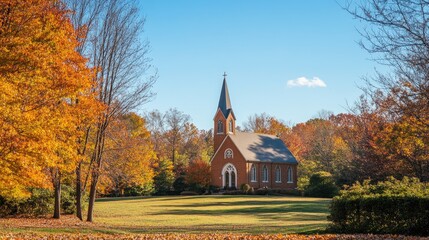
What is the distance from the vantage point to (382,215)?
43.9ft

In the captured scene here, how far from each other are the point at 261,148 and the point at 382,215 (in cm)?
4693

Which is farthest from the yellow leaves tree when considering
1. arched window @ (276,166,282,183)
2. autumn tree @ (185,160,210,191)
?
arched window @ (276,166,282,183)

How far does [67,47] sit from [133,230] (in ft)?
22.6

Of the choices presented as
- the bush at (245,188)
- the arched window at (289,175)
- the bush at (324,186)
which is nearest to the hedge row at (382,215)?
the bush at (324,186)

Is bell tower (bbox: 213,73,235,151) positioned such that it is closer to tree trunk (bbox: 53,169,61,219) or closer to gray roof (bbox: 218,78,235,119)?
gray roof (bbox: 218,78,235,119)

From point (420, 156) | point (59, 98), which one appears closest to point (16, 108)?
point (59, 98)

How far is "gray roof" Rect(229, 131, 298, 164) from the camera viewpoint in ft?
189

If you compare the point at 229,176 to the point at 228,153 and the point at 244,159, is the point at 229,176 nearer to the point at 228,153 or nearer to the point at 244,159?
the point at 228,153

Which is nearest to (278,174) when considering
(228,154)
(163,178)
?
(228,154)

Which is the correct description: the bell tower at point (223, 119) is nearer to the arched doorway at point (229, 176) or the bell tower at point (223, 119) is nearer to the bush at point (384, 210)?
the arched doorway at point (229, 176)

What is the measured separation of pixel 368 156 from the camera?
28.2 meters

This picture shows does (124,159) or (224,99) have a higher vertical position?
(224,99)

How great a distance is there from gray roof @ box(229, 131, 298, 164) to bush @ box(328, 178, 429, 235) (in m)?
41.7

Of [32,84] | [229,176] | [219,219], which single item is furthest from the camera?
[229,176]
